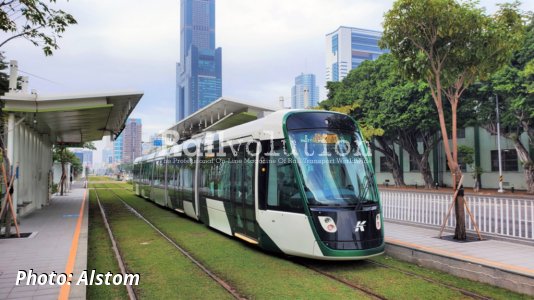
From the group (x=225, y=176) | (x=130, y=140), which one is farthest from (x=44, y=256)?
(x=130, y=140)

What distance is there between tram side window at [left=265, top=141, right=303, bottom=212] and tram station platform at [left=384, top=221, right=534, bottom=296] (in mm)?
2630

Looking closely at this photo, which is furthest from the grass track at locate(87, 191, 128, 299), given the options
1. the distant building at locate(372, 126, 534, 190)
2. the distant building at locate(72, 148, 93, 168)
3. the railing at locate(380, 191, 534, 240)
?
the distant building at locate(72, 148, 93, 168)

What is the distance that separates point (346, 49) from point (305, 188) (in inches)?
4900

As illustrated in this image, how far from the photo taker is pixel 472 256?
7.71 meters

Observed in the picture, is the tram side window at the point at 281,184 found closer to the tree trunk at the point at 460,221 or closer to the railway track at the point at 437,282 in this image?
the railway track at the point at 437,282

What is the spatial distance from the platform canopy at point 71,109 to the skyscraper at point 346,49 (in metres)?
85.8

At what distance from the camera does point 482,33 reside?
9.79 meters

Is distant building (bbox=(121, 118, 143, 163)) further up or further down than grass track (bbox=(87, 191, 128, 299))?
further up

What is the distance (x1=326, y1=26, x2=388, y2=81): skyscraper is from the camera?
114125mm

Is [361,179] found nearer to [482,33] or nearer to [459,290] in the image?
[459,290]

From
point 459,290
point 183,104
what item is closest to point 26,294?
point 459,290

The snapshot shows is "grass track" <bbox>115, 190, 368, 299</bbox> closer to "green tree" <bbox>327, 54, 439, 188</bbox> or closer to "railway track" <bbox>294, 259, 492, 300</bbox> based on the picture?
"railway track" <bbox>294, 259, 492, 300</bbox>

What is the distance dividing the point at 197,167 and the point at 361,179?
658cm

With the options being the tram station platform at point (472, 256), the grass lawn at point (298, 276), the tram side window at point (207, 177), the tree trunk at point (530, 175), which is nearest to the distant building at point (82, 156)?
the tree trunk at point (530, 175)
